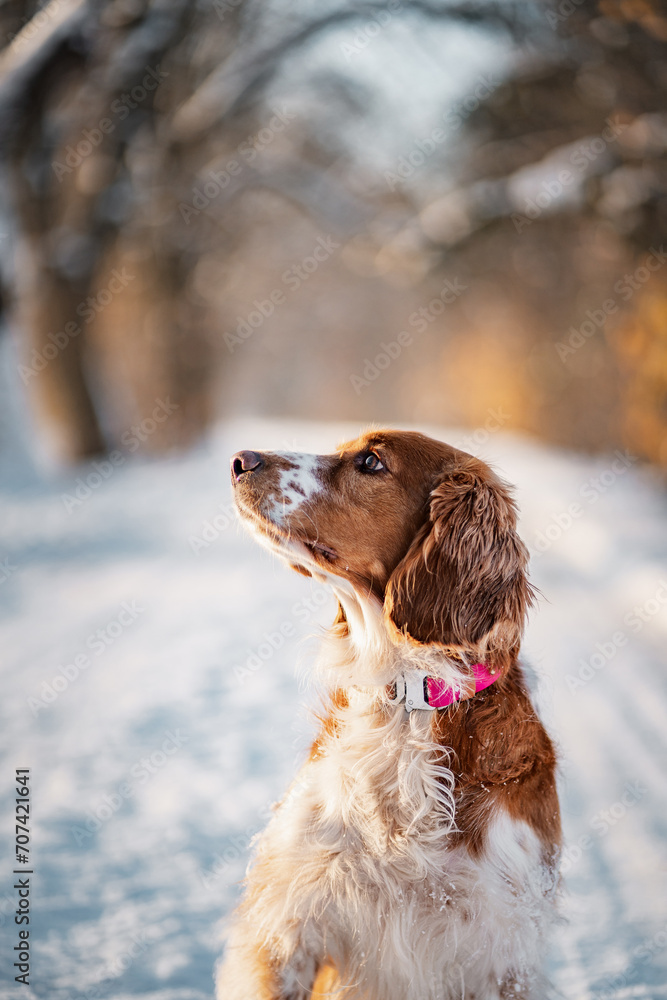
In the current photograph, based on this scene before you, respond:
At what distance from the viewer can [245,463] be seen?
8.19 ft

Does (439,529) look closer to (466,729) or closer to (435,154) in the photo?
(466,729)

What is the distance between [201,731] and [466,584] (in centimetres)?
255

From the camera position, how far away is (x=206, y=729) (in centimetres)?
423

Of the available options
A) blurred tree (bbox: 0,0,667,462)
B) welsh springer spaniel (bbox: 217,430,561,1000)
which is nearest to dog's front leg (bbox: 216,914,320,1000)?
welsh springer spaniel (bbox: 217,430,561,1000)

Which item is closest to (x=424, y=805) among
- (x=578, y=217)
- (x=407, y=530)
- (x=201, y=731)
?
(x=407, y=530)

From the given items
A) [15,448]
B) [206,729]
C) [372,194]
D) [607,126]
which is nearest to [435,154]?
[372,194]

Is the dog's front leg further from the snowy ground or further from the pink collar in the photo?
the pink collar

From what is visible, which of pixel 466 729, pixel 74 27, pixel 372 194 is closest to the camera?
pixel 466 729

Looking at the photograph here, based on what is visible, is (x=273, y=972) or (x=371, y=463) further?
(x=371, y=463)

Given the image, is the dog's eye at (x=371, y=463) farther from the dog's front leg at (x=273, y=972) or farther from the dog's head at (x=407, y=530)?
the dog's front leg at (x=273, y=972)

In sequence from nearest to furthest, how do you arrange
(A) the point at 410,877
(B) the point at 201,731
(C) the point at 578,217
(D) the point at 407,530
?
1. (A) the point at 410,877
2. (D) the point at 407,530
3. (B) the point at 201,731
4. (C) the point at 578,217

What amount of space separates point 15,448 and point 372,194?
26.3ft

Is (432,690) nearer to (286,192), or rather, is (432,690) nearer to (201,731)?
(201,731)

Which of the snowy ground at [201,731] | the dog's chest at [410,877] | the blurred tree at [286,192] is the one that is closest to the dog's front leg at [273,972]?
the dog's chest at [410,877]
